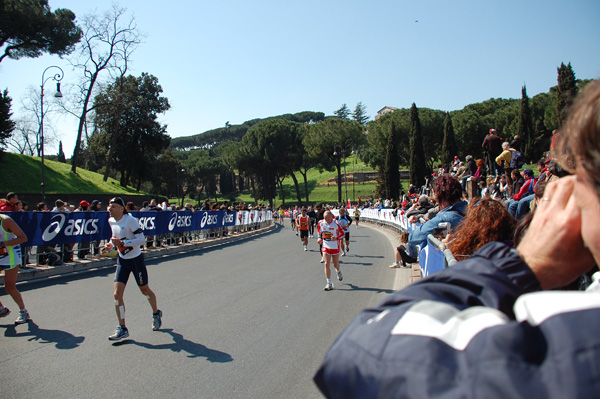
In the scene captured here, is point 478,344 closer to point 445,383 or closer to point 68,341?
point 445,383

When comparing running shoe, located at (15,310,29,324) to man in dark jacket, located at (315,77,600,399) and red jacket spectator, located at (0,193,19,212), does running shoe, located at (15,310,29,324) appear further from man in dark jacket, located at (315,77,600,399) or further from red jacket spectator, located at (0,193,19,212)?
man in dark jacket, located at (315,77,600,399)

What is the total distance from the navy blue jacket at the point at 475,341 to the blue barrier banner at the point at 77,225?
12.5 metres

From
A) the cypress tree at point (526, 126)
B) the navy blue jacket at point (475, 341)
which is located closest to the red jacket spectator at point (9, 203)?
the navy blue jacket at point (475, 341)

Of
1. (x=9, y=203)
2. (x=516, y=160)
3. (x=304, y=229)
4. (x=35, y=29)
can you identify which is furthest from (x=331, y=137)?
(x=9, y=203)

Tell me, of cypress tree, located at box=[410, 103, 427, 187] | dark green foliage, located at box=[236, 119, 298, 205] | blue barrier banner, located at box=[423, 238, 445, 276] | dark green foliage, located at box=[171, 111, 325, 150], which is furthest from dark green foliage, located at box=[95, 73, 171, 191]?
dark green foliage, located at box=[171, 111, 325, 150]

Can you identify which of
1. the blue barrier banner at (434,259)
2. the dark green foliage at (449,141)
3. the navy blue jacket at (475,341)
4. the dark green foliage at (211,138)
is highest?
the dark green foliage at (211,138)

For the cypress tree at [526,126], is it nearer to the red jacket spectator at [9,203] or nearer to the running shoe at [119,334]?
the red jacket spectator at [9,203]

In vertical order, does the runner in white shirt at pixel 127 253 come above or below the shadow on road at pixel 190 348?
above

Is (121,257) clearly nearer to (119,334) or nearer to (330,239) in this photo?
(119,334)

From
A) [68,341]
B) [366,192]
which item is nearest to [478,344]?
[68,341]

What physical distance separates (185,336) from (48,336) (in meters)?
2.04

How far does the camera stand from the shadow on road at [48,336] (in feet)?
20.2

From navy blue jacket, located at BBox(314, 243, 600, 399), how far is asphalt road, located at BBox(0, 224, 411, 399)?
150 inches

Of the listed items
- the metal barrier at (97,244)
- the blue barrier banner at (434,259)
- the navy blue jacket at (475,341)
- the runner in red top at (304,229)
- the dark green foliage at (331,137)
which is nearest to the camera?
the navy blue jacket at (475,341)
